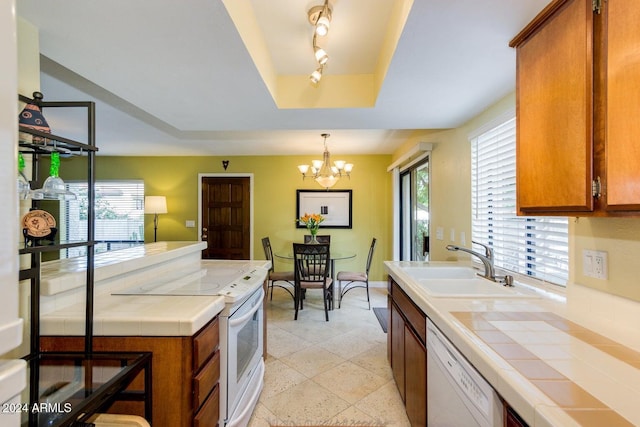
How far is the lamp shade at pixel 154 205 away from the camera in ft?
16.1

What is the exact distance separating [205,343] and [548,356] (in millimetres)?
1287

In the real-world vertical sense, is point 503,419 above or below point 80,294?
below

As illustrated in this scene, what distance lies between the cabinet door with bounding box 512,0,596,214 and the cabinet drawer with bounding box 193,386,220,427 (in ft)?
5.48

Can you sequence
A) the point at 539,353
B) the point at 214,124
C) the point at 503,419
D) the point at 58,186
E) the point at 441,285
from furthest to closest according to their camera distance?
the point at 214,124 → the point at 441,285 → the point at 58,186 → the point at 539,353 → the point at 503,419

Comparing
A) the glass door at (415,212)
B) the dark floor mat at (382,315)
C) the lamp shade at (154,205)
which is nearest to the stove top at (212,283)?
the dark floor mat at (382,315)

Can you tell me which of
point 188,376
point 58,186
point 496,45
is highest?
point 496,45

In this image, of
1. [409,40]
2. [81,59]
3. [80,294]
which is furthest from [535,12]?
[80,294]

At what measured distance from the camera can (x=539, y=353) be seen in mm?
909

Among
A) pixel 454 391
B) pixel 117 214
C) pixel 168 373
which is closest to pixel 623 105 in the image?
pixel 454 391

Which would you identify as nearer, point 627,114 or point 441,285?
point 627,114

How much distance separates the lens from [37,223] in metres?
1.04

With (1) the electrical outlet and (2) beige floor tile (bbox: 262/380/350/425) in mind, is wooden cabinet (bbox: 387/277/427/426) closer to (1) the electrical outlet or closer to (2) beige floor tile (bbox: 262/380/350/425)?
(2) beige floor tile (bbox: 262/380/350/425)

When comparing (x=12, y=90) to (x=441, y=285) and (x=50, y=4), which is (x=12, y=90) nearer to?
(x=50, y=4)

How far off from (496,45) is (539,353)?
4.37 ft
